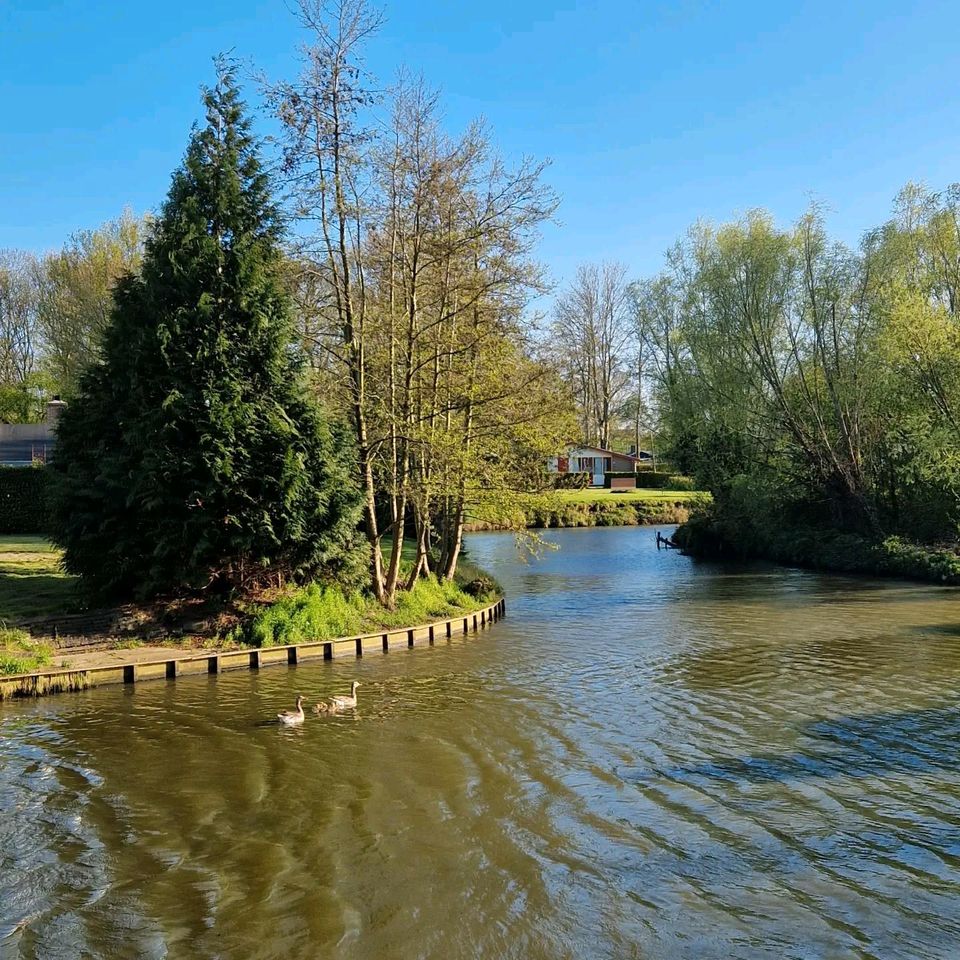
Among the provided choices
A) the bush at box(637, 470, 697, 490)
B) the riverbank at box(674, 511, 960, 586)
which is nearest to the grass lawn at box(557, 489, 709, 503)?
the bush at box(637, 470, 697, 490)

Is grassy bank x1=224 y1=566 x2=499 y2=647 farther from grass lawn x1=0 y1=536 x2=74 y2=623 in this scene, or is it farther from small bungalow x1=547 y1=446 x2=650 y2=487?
small bungalow x1=547 y1=446 x2=650 y2=487

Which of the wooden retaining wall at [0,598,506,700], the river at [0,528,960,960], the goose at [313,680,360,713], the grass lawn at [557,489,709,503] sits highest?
the grass lawn at [557,489,709,503]

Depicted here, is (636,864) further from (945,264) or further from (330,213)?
(945,264)

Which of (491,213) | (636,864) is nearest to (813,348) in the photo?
(491,213)

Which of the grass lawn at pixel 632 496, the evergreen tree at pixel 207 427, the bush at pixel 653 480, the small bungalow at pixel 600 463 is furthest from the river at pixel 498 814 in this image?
the bush at pixel 653 480

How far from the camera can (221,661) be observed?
524 inches

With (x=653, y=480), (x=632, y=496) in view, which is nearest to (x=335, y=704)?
(x=632, y=496)

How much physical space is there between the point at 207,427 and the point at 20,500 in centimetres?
1660

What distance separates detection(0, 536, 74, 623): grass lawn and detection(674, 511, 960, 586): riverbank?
75.0 ft

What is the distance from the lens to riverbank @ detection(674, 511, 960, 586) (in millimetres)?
24844

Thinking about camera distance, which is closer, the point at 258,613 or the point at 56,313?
the point at 258,613

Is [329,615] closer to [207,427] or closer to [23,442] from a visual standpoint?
[207,427]

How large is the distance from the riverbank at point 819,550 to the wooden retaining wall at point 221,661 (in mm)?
15455

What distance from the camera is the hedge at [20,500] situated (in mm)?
26641
